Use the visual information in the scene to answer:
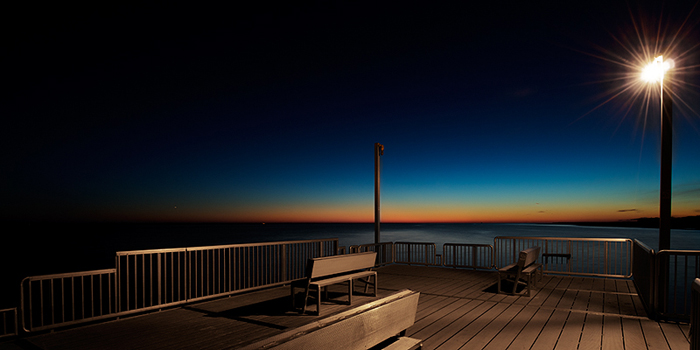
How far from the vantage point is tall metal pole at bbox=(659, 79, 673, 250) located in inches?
237

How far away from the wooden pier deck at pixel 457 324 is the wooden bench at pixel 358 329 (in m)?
0.82

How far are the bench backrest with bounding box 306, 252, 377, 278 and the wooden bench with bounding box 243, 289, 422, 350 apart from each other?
2.41 metres

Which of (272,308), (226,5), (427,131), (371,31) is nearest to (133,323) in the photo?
(272,308)

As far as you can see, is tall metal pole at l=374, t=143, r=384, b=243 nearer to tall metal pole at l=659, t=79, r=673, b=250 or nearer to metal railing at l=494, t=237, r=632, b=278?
metal railing at l=494, t=237, r=632, b=278

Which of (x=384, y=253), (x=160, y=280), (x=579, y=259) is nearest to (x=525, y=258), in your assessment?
(x=384, y=253)

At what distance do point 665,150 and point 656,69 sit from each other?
1.37 metres

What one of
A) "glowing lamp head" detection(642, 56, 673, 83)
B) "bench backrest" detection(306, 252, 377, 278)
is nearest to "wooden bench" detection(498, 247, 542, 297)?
"bench backrest" detection(306, 252, 377, 278)

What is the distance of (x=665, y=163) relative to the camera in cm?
606

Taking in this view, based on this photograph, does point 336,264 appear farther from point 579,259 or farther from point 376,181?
point 579,259

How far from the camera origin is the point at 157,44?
12359 mm

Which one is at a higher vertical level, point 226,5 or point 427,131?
point 226,5

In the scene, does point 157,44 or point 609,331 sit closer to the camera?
point 609,331

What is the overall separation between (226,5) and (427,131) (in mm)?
10623

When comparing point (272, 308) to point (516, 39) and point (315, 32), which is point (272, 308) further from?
point (516, 39)
